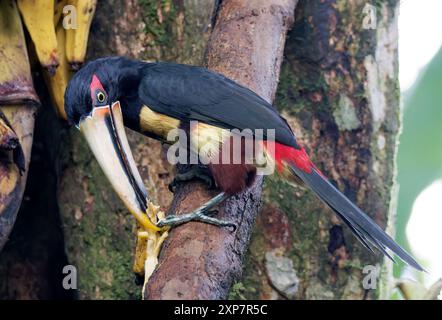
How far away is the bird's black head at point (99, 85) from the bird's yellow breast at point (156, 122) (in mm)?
110

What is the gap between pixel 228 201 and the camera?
257cm

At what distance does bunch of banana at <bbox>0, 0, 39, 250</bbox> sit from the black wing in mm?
502

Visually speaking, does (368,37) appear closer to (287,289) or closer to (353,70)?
(353,70)

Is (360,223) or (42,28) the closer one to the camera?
(360,223)

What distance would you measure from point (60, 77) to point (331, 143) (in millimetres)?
1145

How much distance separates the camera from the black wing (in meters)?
2.69

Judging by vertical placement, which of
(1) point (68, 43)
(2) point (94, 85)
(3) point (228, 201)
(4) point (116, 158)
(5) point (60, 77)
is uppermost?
(1) point (68, 43)

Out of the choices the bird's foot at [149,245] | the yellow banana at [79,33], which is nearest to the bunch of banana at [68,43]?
the yellow banana at [79,33]

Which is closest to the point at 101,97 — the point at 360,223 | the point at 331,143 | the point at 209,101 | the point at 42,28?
the point at 209,101

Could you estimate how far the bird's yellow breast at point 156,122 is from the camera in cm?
280

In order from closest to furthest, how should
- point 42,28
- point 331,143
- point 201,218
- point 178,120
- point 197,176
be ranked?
point 201,218 → point 197,176 → point 178,120 → point 42,28 → point 331,143

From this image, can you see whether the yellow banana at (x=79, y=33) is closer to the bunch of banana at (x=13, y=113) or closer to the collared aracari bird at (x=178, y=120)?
the bunch of banana at (x=13, y=113)

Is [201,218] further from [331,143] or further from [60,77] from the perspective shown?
[60,77]
